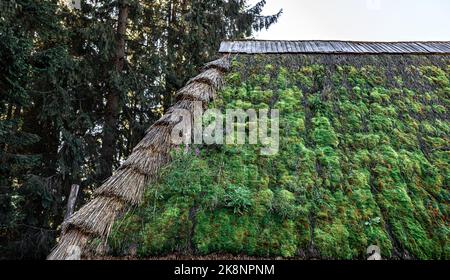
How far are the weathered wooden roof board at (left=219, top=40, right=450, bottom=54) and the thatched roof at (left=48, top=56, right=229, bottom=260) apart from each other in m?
2.84

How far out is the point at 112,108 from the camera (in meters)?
9.50

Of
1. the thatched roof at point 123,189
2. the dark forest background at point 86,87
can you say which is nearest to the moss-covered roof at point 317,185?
the thatched roof at point 123,189

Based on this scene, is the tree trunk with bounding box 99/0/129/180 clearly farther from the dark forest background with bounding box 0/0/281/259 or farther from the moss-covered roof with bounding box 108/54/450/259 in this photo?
the moss-covered roof with bounding box 108/54/450/259

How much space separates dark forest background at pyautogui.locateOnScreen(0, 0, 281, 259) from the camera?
6.92m

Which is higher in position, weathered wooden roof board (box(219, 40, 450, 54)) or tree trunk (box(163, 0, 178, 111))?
tree trunk (box(163, 0, 178, 111))

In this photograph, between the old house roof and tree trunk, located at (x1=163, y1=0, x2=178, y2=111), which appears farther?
tree trunk, located at (x1=163, y1=0, x2=178, y2=111)

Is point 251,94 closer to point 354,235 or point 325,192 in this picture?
point 325,192

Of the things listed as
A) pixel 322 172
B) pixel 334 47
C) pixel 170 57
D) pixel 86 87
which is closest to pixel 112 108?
pixel 86 87

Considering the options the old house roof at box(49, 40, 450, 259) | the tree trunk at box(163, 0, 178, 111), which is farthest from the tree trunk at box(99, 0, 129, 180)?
the old house roof at box(49, 40, 450, 259)

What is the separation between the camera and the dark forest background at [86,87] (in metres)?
6.92

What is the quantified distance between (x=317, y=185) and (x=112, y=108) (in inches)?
311
